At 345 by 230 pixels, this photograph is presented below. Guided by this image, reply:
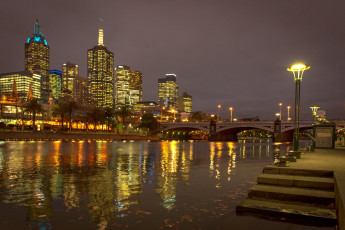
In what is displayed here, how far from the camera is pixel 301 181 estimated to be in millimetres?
9539

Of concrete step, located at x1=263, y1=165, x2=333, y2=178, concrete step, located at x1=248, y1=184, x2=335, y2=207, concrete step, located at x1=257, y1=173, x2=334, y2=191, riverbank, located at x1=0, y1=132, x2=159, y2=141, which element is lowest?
riverbank, located at x1=0, y1=132, x2=159, y2=141

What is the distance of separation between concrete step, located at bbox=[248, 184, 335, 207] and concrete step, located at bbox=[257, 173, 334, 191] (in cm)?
32

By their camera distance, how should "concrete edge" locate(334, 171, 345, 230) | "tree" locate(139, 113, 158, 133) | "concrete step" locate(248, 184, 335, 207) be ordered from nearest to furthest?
"concrete edge" locate(334, 171, 345, 230), "concrete step" locate(248, 184, 335, 207), "tree" locate(139, 113, 158, 133)

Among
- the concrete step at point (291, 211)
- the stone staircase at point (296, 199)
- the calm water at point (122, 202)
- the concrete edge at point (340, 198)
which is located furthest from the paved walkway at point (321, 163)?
the concrete step at point (291, 211)

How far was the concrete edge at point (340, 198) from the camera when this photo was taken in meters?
5.79

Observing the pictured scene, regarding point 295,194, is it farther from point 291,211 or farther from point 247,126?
point 247,126

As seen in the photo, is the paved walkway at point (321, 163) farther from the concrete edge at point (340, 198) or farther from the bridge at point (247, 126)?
the bridge at point (247, 126)

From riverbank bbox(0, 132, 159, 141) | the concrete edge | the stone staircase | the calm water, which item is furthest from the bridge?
the concrete edge

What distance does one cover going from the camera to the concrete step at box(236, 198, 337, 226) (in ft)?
24.5

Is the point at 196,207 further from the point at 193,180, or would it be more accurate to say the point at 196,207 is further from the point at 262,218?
the point at 193,180

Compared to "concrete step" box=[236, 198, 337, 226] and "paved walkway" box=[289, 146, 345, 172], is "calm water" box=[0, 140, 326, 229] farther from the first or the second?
"paved walkway" box=[289, 146, 345, 172]

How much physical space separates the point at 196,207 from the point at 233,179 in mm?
6103

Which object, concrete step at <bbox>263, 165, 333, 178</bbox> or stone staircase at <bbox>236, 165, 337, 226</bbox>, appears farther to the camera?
concrete step at <bbox>263, 165, 333, 178</bbox>

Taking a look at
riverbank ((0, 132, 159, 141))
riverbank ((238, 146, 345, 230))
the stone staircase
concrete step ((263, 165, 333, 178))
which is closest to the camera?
the stone staircase
